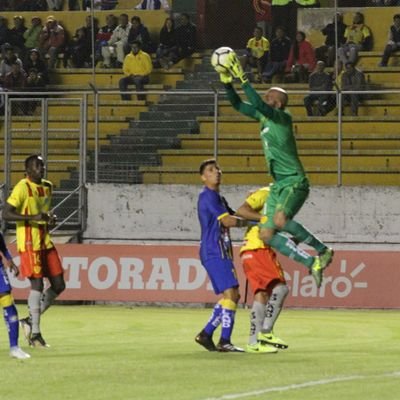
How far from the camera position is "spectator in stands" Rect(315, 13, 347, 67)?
29.7m

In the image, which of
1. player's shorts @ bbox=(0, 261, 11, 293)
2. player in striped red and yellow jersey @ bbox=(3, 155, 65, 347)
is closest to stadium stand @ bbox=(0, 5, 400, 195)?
player in striped red and yellow jersey @ bbox=(3, 155, 65, 347)

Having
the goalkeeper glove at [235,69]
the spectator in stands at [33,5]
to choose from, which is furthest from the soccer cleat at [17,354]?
the spectator in stands at [33,5]

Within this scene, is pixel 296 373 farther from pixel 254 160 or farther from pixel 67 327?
pixel 254 160

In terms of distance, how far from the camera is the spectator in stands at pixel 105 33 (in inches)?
1246

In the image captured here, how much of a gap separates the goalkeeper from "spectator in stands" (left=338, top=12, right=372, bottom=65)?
14948 millimetres

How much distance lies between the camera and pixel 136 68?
1225 inches

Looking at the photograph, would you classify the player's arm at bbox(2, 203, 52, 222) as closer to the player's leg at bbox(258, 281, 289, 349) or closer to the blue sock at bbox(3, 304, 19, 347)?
the blue sock at bbox(3, 304, 19, 347)

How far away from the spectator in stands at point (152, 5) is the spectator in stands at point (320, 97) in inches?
193

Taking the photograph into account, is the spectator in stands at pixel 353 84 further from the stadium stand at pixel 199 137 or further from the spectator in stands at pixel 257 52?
the spectator in stands at pixel 257 52

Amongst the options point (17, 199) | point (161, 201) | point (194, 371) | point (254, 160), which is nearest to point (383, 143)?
point (254, 160)

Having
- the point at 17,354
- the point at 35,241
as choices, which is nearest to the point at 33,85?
the point at 35,241

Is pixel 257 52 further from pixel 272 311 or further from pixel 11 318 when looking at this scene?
pixel 11 318

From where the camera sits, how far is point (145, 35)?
31906 millimetres

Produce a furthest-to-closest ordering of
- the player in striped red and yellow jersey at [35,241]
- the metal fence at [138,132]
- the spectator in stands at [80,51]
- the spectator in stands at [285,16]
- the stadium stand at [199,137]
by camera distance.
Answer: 1. the spectator in stands at [80,51]
2. the spectator in stands at [285,16]
3. the metal fence at [138,132]
4. the stadium stand at [199,137]
5. the player in striped red and yellow jersey at [35,241]
